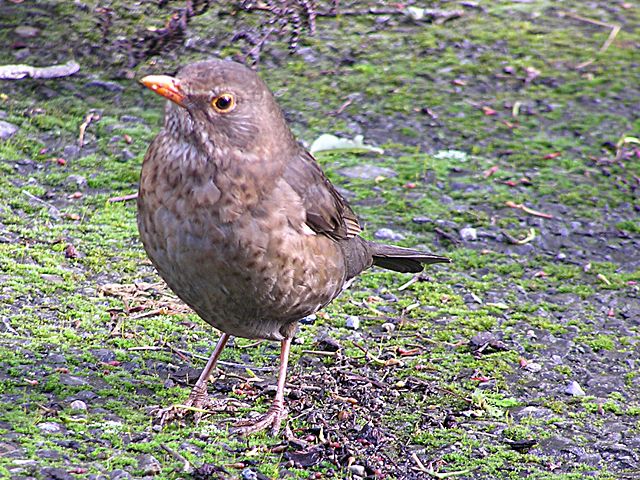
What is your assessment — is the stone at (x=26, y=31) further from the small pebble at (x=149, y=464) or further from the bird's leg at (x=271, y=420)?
the small pebble at (x=149, y=464)

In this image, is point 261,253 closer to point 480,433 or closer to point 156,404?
point 156,404

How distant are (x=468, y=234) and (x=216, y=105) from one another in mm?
2929

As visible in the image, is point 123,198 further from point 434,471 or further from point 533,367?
point 434,471

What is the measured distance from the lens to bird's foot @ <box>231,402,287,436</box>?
4293 mm

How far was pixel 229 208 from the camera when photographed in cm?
401

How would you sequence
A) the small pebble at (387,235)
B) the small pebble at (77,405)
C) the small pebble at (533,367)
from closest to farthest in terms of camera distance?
the small pebble at (77,405), the small pebble at (533,367), the small pebble at (387,235)

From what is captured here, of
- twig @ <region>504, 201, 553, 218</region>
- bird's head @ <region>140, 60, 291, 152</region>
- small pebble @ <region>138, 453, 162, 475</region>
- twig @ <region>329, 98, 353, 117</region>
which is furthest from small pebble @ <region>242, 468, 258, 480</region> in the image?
twig @ <region>329, 98, 353, 117</region>

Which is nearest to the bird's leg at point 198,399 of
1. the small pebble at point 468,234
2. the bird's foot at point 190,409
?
the bird's foot at point 190,409

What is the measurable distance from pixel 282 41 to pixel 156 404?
15.8 ft

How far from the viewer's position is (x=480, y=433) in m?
4.56

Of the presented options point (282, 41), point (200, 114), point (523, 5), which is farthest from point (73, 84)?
point (523, 5)

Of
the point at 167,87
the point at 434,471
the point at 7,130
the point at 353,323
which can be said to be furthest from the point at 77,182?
the point at 434,471

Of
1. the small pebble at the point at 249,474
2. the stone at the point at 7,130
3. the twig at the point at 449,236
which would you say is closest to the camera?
the small pebble at the point at 249,474

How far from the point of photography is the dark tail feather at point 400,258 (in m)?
5.48
